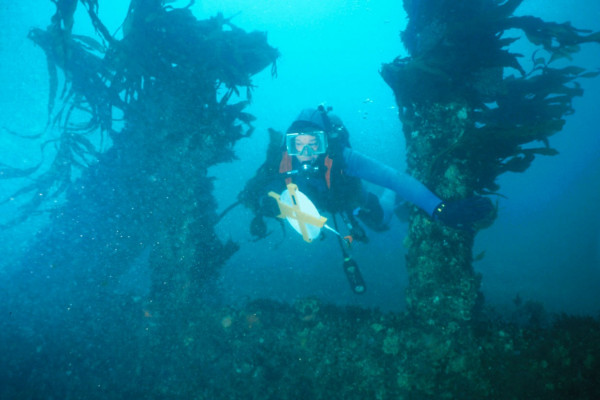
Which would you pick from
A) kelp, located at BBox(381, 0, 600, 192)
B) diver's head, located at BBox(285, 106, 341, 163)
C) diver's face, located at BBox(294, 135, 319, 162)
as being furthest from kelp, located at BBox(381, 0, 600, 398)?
diver's face, located at BBox(294, 135, 319, 162)

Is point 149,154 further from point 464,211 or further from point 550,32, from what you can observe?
point 550,32

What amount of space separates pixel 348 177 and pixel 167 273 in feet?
10.4

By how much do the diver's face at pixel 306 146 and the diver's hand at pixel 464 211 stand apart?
88.2 inches

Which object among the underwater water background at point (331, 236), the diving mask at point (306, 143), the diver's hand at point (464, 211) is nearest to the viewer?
the diver's hand at point (464, 211)

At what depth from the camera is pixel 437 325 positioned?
102 inches

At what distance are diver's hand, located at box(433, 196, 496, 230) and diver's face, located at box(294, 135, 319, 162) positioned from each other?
2.24 m

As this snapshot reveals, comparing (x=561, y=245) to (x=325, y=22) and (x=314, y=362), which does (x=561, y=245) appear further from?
(x=325, y=22)

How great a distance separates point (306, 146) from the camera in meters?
4.55

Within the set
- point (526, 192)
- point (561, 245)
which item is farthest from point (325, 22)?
point (561, 245)

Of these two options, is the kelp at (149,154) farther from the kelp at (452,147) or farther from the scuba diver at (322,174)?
the kelp at (452,147)

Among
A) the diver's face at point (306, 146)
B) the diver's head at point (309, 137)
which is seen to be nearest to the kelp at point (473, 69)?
the diver's head at point (309, 137)

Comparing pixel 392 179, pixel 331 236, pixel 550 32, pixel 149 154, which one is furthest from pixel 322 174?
pixel 331 236

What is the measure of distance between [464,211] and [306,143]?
2.57 meters

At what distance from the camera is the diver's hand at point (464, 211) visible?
108 inches
